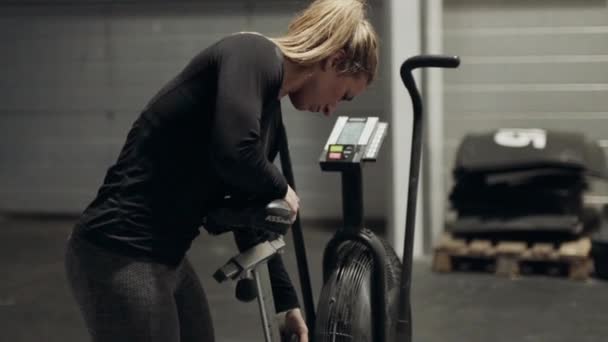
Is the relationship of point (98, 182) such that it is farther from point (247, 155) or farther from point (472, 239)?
point (247, 155)

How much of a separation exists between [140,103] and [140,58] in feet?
1.31

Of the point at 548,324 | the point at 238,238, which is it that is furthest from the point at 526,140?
the point at 238,238

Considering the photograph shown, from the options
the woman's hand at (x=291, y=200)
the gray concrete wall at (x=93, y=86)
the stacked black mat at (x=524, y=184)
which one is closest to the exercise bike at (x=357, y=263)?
the woman's hand at (x=291, y=200)

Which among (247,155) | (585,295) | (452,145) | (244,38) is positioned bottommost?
(585,295)

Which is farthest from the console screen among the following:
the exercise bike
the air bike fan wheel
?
the air bike fan wheel

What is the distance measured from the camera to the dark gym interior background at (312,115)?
5586mm

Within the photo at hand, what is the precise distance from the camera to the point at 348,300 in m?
2.82

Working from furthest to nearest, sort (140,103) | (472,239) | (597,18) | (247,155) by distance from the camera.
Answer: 1. (140,103)
2. (597,18)
3. (472,239)
4. (247,155)

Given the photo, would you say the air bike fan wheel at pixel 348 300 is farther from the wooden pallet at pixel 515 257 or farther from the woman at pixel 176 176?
the wooden pallet at pixel 515 257

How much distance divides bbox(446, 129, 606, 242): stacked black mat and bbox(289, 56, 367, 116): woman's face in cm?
409

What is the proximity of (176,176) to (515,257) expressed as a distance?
432 centimetres

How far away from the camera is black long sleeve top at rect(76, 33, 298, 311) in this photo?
85.0 inches

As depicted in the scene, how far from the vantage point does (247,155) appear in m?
2.16

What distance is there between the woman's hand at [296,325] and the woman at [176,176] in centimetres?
48
